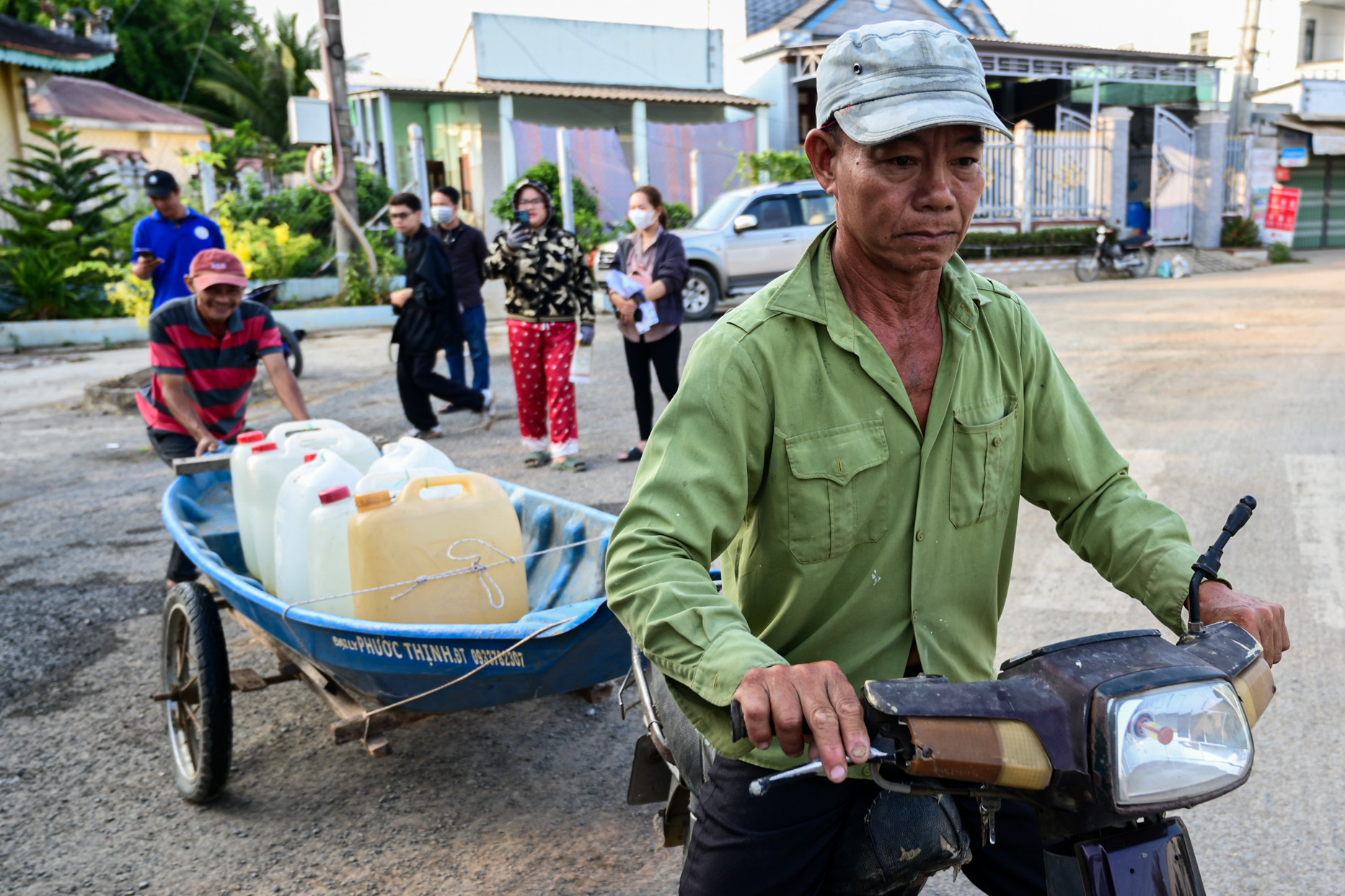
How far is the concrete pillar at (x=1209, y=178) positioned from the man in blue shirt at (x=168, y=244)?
72.5 feet

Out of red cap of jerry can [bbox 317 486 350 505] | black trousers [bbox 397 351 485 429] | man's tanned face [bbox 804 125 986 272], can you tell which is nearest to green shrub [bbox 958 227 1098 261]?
black trousers [bbox 397 351 485 429]

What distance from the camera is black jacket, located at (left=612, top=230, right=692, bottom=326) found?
7234 millimetres

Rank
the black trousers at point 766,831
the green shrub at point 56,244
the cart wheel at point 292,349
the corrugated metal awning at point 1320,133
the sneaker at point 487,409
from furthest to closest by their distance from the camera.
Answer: the corrugated metal awning at point 1320,133
the green shrub at point 56,244
the cart wheel at point 292,349
the sneaker at point 487,409
the black trousers at point 766,831

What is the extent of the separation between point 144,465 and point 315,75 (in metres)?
17.6

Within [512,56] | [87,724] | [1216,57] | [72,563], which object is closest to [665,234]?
[72,563]

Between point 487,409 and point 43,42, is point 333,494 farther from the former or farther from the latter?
point 43,42

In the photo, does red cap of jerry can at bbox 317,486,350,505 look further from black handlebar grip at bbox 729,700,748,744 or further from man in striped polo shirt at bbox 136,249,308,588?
black handlebar grip at bbox 729,700,748,744

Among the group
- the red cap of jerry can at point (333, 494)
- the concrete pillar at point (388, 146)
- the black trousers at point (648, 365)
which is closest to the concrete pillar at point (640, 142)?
the concrete pillar at point (388, 146)

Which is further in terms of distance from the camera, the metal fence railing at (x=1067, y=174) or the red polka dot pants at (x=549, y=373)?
the metal fence railing at (x=1067, y=174)

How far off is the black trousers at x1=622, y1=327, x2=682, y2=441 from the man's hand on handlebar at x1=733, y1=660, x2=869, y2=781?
613cm

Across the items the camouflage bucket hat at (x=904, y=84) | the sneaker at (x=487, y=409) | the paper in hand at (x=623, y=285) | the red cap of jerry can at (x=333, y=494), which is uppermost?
the camouflage bucket hat at (x=904, y=84)

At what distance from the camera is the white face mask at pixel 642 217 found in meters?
7.24

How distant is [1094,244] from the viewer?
20.9 m

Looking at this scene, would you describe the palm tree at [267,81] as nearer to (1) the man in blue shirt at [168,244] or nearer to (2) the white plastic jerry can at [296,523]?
(1) the man in blue shirt at [168,244]
